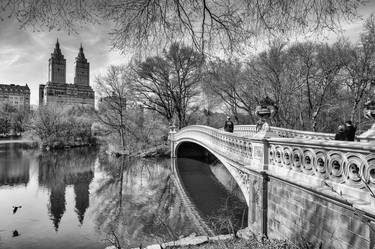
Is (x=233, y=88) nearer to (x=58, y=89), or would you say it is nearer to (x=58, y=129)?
(x=58, y=129)

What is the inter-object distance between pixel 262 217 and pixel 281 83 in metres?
14.8

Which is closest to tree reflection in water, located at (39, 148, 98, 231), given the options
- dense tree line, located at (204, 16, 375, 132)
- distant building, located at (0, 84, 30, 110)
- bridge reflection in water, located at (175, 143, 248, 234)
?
bridge reflection in water, located at (175, 143, 248, 234)

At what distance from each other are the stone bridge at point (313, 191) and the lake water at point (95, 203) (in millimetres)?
1426

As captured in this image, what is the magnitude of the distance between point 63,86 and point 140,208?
12648 cm

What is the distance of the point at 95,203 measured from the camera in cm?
1241

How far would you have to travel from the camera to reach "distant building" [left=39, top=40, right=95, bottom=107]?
394 feet

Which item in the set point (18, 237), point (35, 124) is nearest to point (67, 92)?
point (35, 124)

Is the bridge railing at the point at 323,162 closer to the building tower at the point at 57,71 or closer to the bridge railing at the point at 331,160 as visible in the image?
the bridge railing at the point at 331,160

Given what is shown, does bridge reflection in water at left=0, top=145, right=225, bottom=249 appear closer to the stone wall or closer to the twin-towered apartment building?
the stone wall

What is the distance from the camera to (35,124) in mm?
33938

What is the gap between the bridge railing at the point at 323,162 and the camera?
3609 mm

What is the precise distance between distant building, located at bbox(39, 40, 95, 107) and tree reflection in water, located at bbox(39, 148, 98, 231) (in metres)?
101

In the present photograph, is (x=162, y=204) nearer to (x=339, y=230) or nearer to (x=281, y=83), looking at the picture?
(x=339, y=230)

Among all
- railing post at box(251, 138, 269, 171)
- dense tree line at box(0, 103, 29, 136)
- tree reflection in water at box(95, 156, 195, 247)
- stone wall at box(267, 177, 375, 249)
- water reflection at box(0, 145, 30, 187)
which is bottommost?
tree reflection in water at box(95, 156, 195, 247)
